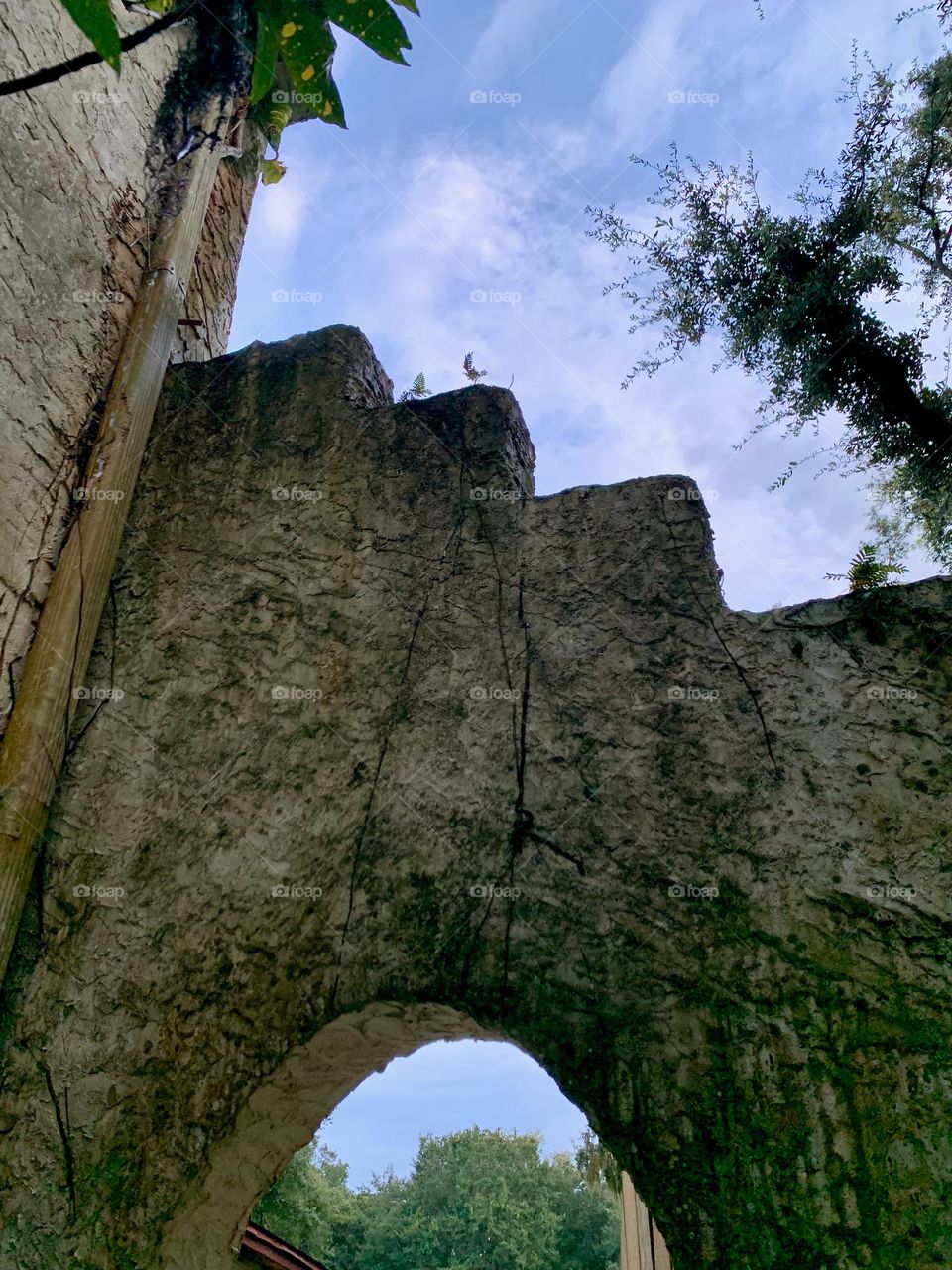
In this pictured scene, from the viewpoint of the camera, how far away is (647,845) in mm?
2125

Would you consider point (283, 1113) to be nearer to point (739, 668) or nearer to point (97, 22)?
point (739, 668)

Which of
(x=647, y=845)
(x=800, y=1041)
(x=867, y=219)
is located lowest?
(x=800, y=1041)

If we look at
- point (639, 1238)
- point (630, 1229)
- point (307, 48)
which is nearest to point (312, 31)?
point (307, 48)

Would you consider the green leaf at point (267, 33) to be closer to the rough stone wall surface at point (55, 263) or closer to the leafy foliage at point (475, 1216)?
the rough stone wall surface at point (55, 263)

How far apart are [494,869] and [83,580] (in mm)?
1594

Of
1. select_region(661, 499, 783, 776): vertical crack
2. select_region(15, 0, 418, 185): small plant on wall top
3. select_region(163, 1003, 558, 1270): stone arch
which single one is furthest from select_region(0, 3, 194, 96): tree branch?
select_region(163, 1003, 558, 1270): stone arch

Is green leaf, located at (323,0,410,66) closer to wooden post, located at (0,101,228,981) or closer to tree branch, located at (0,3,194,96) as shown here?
tree branch, located at (0,3,194,96)

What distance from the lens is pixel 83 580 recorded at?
107 inches

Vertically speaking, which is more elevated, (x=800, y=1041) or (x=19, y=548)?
(x=19, y=548)

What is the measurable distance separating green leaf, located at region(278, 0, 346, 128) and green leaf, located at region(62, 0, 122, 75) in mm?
414

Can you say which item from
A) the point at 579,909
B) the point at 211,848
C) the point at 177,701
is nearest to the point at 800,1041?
the point at 579,909

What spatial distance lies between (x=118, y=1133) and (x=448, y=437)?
2.17m

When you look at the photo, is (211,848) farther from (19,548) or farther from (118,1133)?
(19,548)

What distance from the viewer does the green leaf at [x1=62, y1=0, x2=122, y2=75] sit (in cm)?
99
